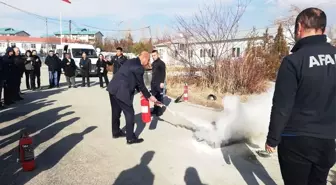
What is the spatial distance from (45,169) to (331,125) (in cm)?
407

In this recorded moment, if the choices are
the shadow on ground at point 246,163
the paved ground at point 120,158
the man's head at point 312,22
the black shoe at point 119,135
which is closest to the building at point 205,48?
the paved ground at point 120,158

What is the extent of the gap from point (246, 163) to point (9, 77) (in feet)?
28.7

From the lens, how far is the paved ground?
435 cm

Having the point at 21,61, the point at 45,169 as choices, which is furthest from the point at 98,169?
the point at 21,61

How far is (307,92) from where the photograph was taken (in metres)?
2.40

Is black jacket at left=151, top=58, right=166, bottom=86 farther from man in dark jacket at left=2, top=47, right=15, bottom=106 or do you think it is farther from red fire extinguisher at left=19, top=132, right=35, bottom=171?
man in dark jacket at left=2, top=47, right=15, bottom=106

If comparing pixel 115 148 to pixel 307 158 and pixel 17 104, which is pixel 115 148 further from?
pixel 17 104

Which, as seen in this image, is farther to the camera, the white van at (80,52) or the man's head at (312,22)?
the white van at (80,52)

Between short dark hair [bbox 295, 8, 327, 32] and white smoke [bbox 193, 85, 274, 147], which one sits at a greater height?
short dark hair [bbox 295, 8, 327, 32]

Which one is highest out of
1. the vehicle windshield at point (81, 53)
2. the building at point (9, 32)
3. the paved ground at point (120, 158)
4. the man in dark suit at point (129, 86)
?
the building at point (9, 32)

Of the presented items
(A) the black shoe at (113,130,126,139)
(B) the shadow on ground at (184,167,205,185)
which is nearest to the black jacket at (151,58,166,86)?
(A) the black shoe at (113,130,126,139)

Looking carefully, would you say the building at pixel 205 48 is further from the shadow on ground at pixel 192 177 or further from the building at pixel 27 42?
the building at pixel 27 42

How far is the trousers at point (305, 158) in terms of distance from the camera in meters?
2.46

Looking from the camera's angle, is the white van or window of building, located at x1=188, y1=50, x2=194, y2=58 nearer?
window of building, located at x1=188, y1=50, x2=194, y2=58
